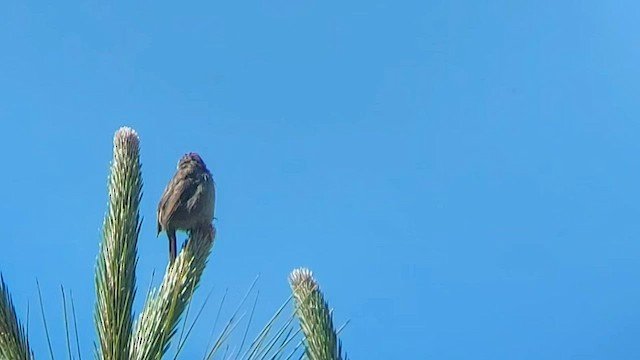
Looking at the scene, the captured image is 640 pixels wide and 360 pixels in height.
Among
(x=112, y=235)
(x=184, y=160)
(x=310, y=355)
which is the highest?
(x=184, y=160)

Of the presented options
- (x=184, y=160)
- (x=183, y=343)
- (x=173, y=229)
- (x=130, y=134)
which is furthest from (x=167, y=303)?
(x=184, y=160)

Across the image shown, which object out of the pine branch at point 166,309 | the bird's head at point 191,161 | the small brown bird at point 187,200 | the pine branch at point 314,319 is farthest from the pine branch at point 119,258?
the bird's head at point 191,161

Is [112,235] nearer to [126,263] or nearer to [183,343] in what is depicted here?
[126,263]

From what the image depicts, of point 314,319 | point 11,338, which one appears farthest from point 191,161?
point 11,338

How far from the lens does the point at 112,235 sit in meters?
1.70

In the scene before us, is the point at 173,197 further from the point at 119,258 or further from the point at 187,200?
the point at 119,258

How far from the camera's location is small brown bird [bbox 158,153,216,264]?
2.68 metres

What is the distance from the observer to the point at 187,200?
2775 mm

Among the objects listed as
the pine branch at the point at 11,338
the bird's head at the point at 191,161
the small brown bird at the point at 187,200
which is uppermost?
the bird's head at the point at 191,161

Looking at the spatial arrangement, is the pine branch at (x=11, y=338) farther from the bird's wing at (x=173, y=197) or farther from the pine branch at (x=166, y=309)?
the bird's wing at (x=173, y=197)

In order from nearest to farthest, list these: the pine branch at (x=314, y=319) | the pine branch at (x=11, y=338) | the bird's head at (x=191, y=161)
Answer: the pine branch at (x=11, y=338) → the pine branch at (x=314, y=319) → the bird's head at (x=191, y=161)

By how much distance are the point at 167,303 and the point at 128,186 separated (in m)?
0.35

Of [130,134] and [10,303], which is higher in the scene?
[130,134]

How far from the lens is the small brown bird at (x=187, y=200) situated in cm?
268
